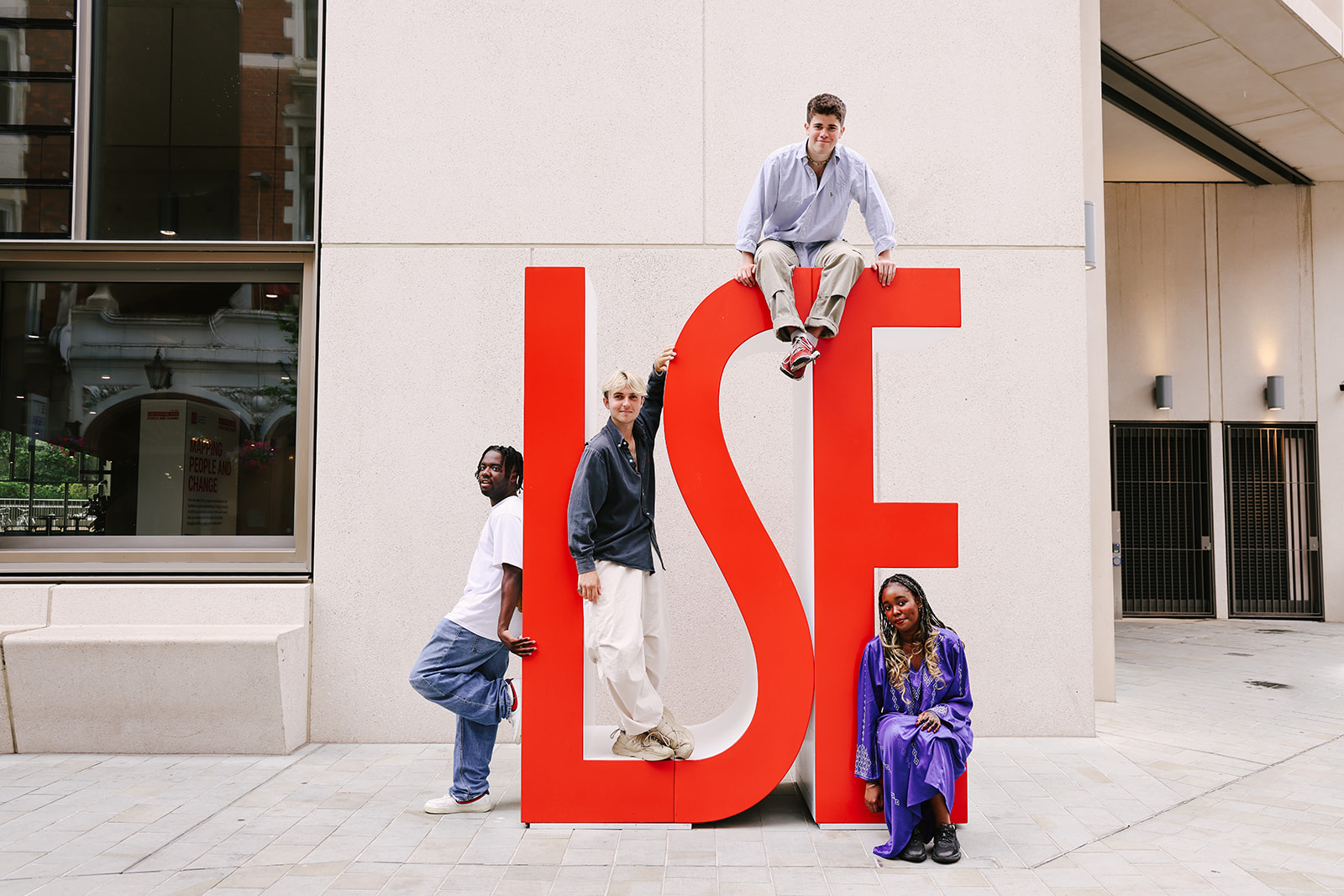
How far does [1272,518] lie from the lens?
466 inches

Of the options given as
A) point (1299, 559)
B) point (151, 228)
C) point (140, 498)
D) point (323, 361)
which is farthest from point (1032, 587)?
point (1299, 559)

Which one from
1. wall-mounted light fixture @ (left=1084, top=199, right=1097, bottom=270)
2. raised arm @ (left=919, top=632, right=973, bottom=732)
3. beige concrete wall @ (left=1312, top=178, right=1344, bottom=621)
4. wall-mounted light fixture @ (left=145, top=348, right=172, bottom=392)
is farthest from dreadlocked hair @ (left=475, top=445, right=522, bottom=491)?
beige concrete wall @ (left=1312, top=178, right=1344, bottom=621)

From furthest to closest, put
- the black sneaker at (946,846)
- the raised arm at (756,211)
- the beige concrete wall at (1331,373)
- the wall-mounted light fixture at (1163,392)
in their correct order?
the wall-mounted light fixture at (1163,392), the beige concrete wall at (1331,373), the raised arm at (756,211), the black sneaker at (946,846)

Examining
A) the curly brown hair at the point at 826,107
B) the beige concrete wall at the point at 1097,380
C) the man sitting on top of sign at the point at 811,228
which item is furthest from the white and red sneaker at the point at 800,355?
the beige concrete wall at the point at 1097,380

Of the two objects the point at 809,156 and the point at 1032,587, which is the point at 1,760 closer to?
the point at 809,156

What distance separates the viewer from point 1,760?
4.91m

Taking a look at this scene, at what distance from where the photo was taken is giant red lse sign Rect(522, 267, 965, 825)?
3908mm

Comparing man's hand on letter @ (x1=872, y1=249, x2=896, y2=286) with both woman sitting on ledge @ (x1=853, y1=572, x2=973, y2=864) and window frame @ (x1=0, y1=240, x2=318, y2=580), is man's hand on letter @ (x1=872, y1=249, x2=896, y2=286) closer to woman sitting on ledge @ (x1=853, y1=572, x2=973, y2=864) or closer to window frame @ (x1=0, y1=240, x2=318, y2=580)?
woman sitting on ledge @ (x1=853, y1=572, x2=973, y2=864)

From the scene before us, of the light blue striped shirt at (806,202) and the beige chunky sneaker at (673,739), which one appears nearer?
the beige chunky sneaker at (673,739)

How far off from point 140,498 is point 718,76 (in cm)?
487

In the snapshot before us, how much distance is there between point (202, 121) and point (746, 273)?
166 inches

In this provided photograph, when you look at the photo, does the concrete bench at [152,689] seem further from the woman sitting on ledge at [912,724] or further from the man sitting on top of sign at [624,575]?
the woman sitting on ledge at [912,724]

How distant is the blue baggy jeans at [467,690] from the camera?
13.2ft

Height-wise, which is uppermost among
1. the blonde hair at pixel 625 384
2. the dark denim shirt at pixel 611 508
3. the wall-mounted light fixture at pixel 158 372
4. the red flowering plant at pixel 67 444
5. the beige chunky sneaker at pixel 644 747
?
the wall-mounted light fixture at pixel 158 372
